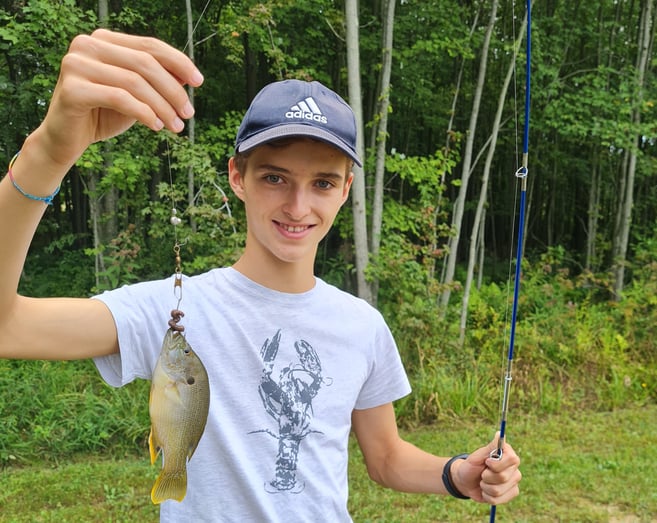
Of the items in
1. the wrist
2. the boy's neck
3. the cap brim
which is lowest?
the wrist

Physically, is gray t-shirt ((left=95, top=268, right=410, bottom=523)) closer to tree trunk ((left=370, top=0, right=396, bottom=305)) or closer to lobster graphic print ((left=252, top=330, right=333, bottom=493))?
lobster graphic print ((left=252, top=330, right=333, bottom=493))

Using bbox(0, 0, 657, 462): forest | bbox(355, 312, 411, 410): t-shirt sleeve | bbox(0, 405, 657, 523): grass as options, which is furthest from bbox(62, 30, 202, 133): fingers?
bbox(0, 405, 657, 523): grass

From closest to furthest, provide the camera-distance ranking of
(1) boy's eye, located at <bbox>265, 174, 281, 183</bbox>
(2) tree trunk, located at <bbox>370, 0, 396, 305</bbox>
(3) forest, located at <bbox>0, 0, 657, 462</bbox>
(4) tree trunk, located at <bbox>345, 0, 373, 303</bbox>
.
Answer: (1) boy's eye, located at <bbox>265, 174, 281, 183</bbox> < (3) forest, located at <bbox>0, 0, 657, 462</bbox> < (4) tree trunk, located at <bbox>345, 0, 373, 303</bbox> < (2) tree trunk, located at <bbox>370, 0, 396, 305</bbox>

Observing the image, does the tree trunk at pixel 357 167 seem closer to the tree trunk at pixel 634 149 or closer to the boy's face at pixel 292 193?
the tree trunk at pixel 634 149

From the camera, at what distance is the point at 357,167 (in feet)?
21.9

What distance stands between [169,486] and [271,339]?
0.49m

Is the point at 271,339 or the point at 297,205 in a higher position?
the point at 297,205

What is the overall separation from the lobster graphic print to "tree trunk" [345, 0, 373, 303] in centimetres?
508

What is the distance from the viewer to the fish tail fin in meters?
1.22

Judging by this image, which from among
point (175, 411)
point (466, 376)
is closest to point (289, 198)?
point (175, 411)

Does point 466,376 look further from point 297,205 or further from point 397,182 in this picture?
point 397,182

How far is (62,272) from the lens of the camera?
385 inches

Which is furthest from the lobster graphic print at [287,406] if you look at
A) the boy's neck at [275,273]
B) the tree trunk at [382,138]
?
the tree trunk at [382,138]

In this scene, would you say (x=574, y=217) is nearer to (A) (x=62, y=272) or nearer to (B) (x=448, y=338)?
(B) (x=448, y=338)
